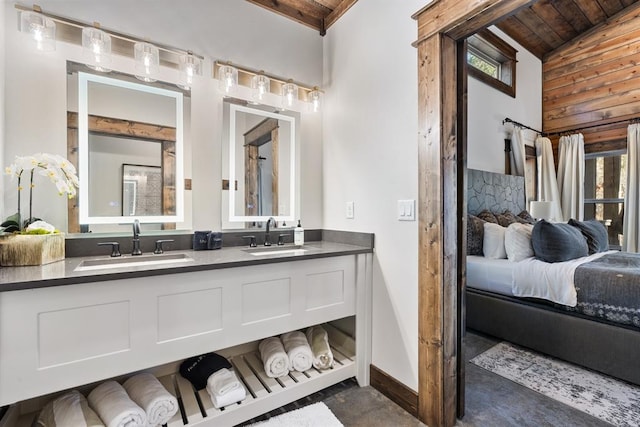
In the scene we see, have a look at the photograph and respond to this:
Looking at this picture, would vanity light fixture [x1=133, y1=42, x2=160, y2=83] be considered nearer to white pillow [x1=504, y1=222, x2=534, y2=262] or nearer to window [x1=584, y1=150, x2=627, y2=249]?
white pillow [x1=504, y1=222, x2=534, y2=262]

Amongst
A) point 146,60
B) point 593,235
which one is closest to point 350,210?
point 146,60

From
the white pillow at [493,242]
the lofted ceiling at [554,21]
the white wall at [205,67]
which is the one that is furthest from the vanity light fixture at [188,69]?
the lofted ceiling at [554,21]

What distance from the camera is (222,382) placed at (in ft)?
5.13

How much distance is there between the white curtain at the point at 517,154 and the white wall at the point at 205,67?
9.96ft

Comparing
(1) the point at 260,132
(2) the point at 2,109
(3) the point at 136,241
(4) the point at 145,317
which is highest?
(1) the point at 260,132

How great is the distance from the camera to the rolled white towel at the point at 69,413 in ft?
4.05

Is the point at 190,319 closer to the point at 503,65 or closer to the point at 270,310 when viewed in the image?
the point at 270,310

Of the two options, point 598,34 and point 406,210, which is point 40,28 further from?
point 598,34

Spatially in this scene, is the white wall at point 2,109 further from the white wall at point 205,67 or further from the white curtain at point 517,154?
the white curtain at point 517,154

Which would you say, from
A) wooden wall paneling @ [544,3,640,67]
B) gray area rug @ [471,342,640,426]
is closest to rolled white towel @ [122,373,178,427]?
gray area rug @ [471,342,640,426]

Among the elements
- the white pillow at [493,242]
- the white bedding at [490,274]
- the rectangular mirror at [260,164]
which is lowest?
the white bedding at [490,274]

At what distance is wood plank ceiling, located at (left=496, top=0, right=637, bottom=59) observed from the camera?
3.75 meters

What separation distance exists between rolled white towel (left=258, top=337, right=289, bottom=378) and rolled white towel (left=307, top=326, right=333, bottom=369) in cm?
21

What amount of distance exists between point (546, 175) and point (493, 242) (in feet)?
8.60
